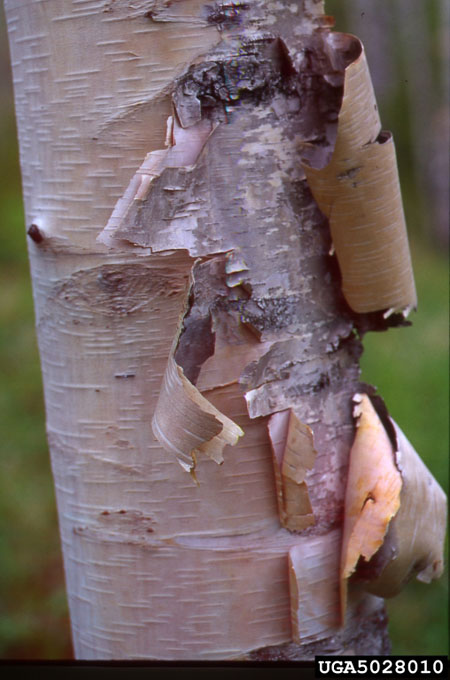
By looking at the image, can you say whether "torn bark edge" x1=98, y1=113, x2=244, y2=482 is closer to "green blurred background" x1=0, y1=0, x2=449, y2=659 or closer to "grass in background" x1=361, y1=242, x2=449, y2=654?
"green blurred background" x1=0, y1=0, x2=449, y2=659

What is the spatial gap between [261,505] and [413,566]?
0.19 m

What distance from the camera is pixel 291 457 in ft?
2.05

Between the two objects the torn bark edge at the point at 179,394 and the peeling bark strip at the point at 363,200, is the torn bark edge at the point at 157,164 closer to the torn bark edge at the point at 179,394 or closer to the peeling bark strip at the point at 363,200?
the torn bark edge at the point at 179,394

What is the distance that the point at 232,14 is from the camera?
57 centimetres

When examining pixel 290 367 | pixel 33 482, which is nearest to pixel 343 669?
pixel 290 367

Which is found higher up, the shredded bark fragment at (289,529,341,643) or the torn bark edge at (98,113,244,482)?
the torn bark edge at (98,113,244,482)

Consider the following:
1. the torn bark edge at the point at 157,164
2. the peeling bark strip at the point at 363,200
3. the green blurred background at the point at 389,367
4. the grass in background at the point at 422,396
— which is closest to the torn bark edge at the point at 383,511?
the peeling bark strip at the point at 363,200

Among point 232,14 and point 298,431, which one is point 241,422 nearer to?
point 298,431

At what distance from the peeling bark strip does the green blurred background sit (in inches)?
11.1

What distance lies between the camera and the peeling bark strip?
60cm

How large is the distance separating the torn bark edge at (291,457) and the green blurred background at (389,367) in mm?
504

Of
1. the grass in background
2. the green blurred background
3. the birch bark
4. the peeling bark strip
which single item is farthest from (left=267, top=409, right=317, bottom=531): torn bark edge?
the grass in background

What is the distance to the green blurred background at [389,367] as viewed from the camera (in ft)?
5.68

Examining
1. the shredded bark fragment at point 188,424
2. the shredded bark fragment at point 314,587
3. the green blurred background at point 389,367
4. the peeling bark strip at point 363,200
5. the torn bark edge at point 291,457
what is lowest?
the green blurred background at point 389,367
